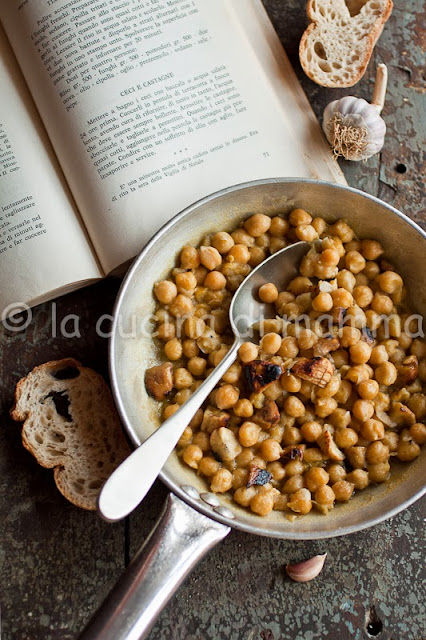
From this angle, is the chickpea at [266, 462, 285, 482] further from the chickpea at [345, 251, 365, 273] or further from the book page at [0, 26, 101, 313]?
the book page at [0, 26, 101, 313]

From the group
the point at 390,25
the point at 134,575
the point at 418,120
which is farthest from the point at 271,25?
the point at 134,575

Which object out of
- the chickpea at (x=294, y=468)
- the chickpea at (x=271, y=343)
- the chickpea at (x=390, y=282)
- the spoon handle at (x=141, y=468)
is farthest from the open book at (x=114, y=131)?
the chickpea at (x=294, y=468)

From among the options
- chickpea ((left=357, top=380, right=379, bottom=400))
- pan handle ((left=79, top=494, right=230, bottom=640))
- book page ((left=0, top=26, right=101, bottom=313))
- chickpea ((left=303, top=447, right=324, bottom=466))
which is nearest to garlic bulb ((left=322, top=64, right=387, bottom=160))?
chickpea ((left=357, top=380, right=379, bottom=400))

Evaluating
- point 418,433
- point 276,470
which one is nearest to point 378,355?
point 418,433

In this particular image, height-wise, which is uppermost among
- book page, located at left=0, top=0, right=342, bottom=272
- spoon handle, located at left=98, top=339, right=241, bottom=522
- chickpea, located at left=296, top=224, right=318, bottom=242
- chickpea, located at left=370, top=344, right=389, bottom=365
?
book page, located at left=0, top=0, right=342, bottom=272

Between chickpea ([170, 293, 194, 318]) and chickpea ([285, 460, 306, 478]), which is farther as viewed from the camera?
chickpea ([170, 293, 194, 318])

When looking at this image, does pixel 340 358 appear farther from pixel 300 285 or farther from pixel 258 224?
pixel 258 224
